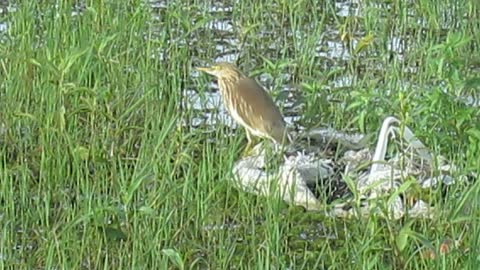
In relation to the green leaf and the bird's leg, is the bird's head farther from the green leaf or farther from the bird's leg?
the green leaf

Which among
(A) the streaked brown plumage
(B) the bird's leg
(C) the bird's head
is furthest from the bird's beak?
(B) the bird's leg

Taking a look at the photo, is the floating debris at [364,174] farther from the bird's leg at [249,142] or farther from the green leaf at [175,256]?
the green leaf at [175,256]

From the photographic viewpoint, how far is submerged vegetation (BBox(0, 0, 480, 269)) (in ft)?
14.2

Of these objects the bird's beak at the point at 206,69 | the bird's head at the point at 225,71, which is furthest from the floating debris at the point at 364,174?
the bird's beak at the point at 206,69

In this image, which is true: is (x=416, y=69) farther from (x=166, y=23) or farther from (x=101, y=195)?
(x=101, y=195)

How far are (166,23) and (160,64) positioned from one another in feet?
2.03

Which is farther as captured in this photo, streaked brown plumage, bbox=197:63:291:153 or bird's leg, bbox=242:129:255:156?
bird's leg, bbox=242:129:255:156

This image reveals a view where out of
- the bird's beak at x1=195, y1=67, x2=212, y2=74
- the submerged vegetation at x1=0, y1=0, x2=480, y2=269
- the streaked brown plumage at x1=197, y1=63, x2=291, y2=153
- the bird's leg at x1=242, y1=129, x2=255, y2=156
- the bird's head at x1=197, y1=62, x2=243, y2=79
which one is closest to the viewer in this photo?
the submerged vegetation at x1=0, y1=0, x2=480, y2=269

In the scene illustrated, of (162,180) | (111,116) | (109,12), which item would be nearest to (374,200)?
(162,180)

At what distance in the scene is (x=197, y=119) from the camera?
221 inches

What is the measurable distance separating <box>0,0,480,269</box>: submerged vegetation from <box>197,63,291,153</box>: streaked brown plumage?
0.11 m

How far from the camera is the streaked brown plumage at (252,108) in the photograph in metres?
5.17

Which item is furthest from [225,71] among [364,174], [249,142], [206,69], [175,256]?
[175,256]

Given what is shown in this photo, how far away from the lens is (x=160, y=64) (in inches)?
236
